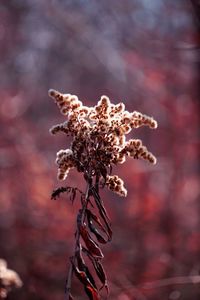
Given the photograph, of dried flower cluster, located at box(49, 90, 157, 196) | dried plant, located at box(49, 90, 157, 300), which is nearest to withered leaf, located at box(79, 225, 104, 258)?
dried plant, located at box(49, 90, 157, 300)

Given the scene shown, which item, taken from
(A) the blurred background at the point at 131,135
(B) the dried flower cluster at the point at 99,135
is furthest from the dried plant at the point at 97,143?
(A) the blurred background at the point at 131,135

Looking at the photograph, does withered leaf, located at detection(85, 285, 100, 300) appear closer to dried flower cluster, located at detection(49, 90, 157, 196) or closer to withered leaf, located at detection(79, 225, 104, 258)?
withered leaf, located at detection(79, 225, 104, 258)

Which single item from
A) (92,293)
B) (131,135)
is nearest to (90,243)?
(92,293)

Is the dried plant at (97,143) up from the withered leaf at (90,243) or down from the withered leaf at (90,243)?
up

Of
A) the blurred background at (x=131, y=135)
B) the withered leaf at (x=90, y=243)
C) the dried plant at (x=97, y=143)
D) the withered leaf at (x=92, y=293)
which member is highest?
the blurred background at (x=131, y=135)

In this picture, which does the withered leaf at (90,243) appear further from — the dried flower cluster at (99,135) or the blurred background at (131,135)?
the blurred background at (131,135)

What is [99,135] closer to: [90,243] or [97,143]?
[97,143]

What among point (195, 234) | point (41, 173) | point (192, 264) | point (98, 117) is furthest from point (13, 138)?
point (98, 117)
